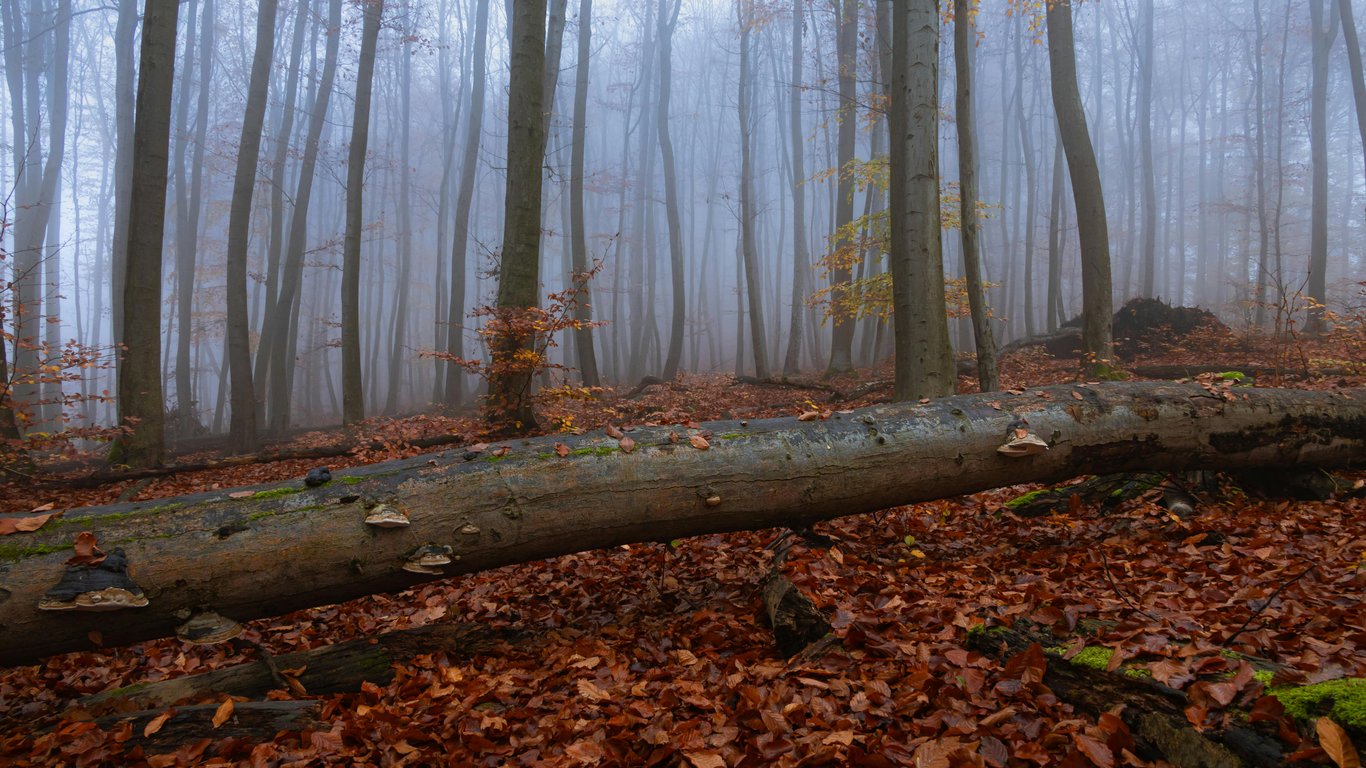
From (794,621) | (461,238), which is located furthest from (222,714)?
(461,238)

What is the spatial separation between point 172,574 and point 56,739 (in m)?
0.80

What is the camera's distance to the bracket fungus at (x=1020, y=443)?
410 centimetres

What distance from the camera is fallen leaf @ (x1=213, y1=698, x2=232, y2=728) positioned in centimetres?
285

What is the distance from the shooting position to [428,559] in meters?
3.21

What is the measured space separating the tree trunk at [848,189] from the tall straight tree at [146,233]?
→ 11690mm

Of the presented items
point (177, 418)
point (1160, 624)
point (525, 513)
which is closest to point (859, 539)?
point (1160, 624)

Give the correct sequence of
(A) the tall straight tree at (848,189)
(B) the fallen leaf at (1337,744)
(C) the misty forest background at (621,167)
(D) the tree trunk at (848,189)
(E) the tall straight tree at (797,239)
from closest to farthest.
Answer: (B) the fallen leaf at (1337,744), (A) the tall straight tree at (848,189), (D) the tree trunk at (848,189), (C) the misty forest background at (621,167), (E) the tall straight tree at (797,239)

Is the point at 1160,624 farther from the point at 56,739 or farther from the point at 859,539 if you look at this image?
the point at 56,739

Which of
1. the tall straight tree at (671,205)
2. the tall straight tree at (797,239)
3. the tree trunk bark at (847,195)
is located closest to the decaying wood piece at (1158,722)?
the tree trunk bark at (847,195)

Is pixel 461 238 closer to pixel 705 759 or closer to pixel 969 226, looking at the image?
pixel 969 226

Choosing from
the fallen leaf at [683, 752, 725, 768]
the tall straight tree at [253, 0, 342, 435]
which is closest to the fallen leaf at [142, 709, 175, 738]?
the fallen leaf at [683, 752, 725, 768]

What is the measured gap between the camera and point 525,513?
11.2 ft

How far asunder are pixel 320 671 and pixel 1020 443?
4338 millimetres

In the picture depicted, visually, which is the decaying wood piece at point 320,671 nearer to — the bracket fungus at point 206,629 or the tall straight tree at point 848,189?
the bracket fungus at point 206,629
